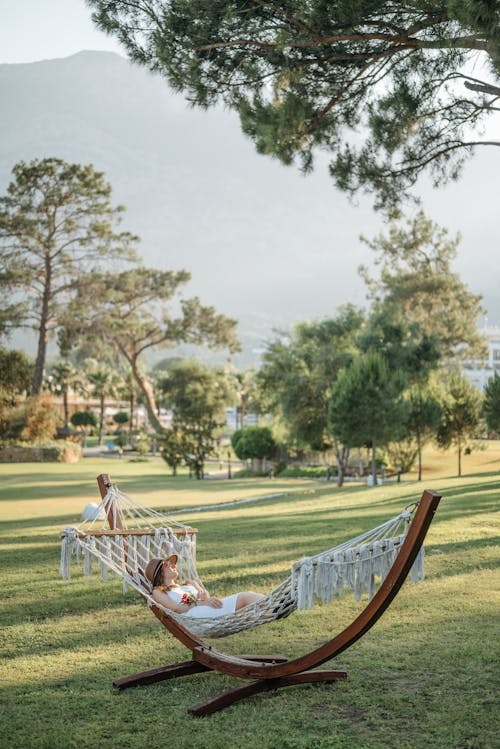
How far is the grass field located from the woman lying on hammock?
0.41 metres

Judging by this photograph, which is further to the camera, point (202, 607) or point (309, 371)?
point (309, 371)

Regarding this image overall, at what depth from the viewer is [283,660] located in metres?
3.89

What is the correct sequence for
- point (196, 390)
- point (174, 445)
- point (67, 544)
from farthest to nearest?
point (196, 390) < point (174, 445) < point (67, 544)

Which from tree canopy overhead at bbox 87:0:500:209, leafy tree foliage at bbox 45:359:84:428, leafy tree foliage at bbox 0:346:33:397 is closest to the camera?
tree canopy overhead at bbox 87:0:500:209

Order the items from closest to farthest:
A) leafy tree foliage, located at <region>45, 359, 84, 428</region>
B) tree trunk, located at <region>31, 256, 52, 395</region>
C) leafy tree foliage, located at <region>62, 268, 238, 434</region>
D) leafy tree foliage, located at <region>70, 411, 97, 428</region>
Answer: tree trunk, located at <region>31, 256, 52, 395</region>
leafy tree foliage, located at <region>62, 268, 238, 434</region>
leafy tree foliage, located at <region>45, 359, 84, 428</region>
leafy tree foliage, located at <region>70, 411, 97, 428</region>

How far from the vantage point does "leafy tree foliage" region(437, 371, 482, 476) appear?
2473 cm

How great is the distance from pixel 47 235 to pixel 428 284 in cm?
1829

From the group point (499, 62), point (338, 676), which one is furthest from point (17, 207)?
point (338, 676)

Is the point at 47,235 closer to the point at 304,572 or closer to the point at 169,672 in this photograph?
the point at 169,672

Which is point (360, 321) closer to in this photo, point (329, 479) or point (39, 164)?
point (329, 479)

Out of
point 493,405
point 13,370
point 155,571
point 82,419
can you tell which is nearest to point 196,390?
point 13,370

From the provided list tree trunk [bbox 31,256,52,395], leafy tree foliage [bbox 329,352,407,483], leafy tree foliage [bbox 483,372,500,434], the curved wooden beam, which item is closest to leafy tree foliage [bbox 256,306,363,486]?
leafy tree foliage [bbox 329,352,407,483]

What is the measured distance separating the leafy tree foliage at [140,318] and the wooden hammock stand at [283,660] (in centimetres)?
3282

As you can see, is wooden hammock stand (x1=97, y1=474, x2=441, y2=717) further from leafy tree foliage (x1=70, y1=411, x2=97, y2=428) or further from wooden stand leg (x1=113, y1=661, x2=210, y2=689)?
leafy tree foliage (x1=70, y1=411, x2=97, y2=428)
